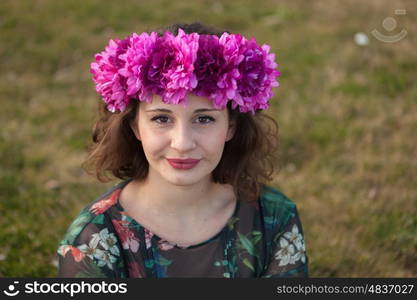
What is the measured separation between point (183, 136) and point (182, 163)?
0.52 ft

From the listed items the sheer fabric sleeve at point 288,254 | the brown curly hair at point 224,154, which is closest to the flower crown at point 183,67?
the brown curly hair at point 224,154

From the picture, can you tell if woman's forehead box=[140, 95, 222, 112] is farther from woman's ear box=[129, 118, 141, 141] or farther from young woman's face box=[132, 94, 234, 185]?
woman's ear box=[129, 118, 141, 141]

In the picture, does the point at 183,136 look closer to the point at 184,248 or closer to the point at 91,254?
the point at 184,248

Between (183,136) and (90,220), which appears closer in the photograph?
(183,136)

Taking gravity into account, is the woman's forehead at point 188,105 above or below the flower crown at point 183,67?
below

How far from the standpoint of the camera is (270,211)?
3145 millimetres

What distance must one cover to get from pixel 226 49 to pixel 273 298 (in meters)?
1.32

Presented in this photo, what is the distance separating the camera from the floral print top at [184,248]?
9.29ft

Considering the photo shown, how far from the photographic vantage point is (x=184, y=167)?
2.73m

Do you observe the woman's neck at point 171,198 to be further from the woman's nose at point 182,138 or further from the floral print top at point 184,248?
→ the woman's nose at point 182,138

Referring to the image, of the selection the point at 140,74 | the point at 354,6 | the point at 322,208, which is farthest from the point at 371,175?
the point at 354,6

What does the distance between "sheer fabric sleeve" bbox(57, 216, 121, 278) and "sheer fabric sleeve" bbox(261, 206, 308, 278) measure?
0.85 m

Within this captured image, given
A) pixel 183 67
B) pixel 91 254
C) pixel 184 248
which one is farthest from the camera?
pixel 184 248

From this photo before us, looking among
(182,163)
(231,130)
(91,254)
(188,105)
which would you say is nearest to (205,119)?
(188,105)
